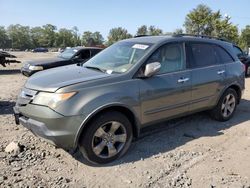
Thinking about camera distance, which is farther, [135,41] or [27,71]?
[27,71]

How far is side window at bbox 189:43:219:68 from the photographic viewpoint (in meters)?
5.97

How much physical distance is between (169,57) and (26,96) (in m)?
2.40

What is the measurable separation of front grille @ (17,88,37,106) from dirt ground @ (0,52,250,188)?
809 mm

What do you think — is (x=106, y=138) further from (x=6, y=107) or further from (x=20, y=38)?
(x=20, y=38)

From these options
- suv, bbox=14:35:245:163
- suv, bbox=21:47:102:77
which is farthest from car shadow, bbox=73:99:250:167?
suv, bbox=21:47:102:77

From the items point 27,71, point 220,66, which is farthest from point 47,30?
point 220,66

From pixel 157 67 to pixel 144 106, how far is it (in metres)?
0.62

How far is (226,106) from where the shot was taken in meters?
6.83

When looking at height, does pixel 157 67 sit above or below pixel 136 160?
above

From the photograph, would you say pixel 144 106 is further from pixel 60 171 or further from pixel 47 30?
pixel 47 30

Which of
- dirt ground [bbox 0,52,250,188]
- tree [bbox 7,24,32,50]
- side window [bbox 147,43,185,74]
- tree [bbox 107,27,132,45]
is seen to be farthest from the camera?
tree [bbox 7,24,32,50]

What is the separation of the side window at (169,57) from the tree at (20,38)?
4405 inches

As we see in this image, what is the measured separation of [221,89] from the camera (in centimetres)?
647

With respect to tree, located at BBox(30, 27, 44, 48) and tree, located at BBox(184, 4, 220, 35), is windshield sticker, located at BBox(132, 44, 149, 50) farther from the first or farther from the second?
tree, located at BBox(30, 27, 44, 48)
